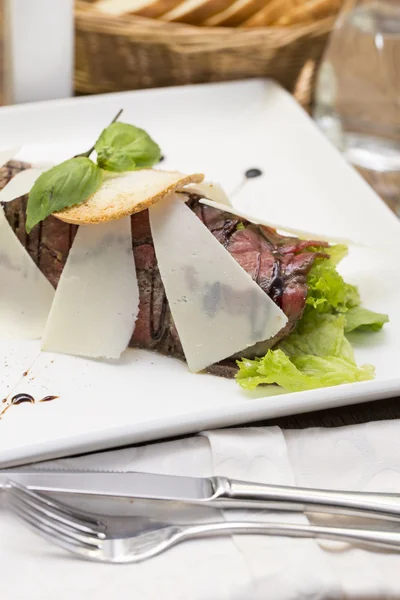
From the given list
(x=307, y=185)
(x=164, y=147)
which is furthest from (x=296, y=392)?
(x=164, y=147)

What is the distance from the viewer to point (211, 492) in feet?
6.53

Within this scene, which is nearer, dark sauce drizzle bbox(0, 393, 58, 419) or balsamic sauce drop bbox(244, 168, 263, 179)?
dark sauce drizzle bbox(0, 393, 58, 419)

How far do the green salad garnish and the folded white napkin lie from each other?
0.29 meters

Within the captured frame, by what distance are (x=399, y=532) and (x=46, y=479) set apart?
0.90m

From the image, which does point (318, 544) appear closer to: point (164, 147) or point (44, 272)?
point (44, 272)

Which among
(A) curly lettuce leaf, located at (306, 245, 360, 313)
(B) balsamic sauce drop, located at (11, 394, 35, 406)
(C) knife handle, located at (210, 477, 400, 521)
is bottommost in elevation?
(B) balsamic sauce drop, located at (11, 394, 35, 406)

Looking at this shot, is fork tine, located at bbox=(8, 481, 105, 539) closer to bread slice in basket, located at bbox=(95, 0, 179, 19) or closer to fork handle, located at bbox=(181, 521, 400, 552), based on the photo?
fork handle, located at bbox=(181, 521, 400, 552)

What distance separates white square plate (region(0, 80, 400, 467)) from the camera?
7.33 ft

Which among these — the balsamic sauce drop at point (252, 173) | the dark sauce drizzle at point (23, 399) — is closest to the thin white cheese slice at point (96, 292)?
the dark sauce drizzle at point (23, 399)

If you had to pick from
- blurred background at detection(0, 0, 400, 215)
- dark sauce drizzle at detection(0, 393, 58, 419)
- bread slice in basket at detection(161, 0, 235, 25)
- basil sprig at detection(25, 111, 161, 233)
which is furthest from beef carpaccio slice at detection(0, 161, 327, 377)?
bread slice in basket at detection(161, 0, 235, 25)

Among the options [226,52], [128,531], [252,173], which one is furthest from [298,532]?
[226,52]

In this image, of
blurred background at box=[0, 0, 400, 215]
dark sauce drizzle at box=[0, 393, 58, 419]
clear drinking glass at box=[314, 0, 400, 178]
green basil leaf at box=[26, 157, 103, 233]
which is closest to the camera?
dark sauce drizzle at box=[0, 393, 58, 419]

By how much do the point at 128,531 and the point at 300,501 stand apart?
0.44 metres

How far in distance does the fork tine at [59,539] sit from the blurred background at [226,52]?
2.62m
